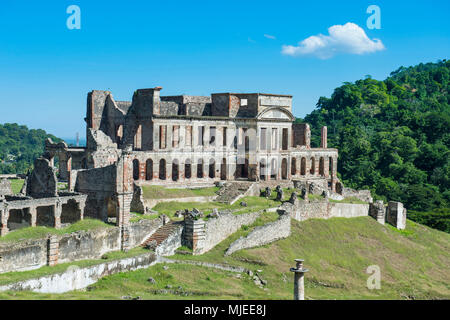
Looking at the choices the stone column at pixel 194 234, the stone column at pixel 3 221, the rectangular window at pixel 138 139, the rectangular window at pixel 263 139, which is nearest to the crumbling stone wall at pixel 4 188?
the stone column at pixel 3 221

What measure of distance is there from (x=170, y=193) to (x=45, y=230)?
49.9ft

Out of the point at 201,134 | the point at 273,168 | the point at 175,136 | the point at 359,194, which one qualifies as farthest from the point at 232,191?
the point at 359,194

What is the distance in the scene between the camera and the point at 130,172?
35.1 m

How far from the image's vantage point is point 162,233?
116ft

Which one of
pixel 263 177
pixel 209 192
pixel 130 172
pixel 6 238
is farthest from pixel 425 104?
pixel 6 238

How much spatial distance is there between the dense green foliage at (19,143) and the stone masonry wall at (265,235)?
9573 cm

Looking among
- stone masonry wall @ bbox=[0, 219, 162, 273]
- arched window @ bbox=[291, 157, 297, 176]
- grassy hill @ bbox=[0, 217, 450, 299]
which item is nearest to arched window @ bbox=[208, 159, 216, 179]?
arched window @ bbox=[291, 157, 297, 176]

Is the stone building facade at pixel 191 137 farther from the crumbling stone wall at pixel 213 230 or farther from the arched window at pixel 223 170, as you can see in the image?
the crumbling stone wall at pixel 213 230

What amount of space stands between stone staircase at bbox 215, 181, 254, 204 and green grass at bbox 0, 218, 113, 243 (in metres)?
14.3

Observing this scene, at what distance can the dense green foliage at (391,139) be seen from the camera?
273 feet

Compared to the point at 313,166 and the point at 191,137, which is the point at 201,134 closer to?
the point at 191,137

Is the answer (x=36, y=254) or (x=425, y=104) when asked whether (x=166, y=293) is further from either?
(x=425, y=104)

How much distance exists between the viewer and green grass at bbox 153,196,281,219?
1594 inches

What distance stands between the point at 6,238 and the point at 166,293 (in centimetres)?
835
